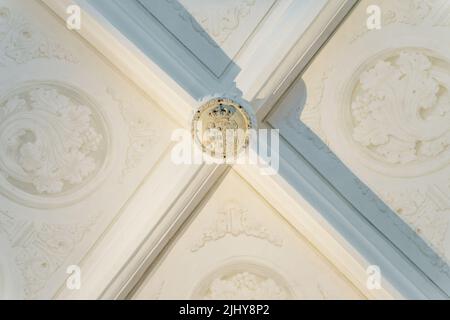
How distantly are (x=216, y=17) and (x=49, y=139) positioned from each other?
5.01 feet

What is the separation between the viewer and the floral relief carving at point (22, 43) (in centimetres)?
437

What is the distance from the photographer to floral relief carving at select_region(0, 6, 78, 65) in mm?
4367

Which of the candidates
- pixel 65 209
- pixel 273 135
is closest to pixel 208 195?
pixel 273 135

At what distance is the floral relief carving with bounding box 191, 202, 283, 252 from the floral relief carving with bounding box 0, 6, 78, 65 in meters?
1.61

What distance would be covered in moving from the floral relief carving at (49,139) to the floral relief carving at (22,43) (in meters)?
0.22

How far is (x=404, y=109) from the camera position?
4.38 metres

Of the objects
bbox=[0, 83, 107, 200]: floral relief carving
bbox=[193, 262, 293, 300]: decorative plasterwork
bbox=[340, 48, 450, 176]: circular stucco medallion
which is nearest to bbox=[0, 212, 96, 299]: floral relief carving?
bbox=[0, 83, 107, 200]: floral relief carving

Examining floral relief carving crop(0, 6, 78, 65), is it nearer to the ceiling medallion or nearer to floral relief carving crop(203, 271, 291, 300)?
the ceiling medallion

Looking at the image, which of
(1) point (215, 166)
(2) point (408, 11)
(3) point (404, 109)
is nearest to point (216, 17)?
(1) point (215, 166)

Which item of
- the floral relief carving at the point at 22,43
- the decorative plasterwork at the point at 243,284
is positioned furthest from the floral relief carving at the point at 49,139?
the decorative plasterwork at the point at 243,284

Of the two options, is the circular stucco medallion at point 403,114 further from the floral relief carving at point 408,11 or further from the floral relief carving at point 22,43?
the floral relief carving at point 22,43

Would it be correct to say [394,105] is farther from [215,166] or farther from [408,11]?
[215,166]

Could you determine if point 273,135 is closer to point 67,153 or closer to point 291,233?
point 291,233

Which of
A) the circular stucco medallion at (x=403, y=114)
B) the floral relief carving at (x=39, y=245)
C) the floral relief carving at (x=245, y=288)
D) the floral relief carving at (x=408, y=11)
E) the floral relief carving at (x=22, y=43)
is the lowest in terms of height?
the floral relief carving at (x=245, y=288)
